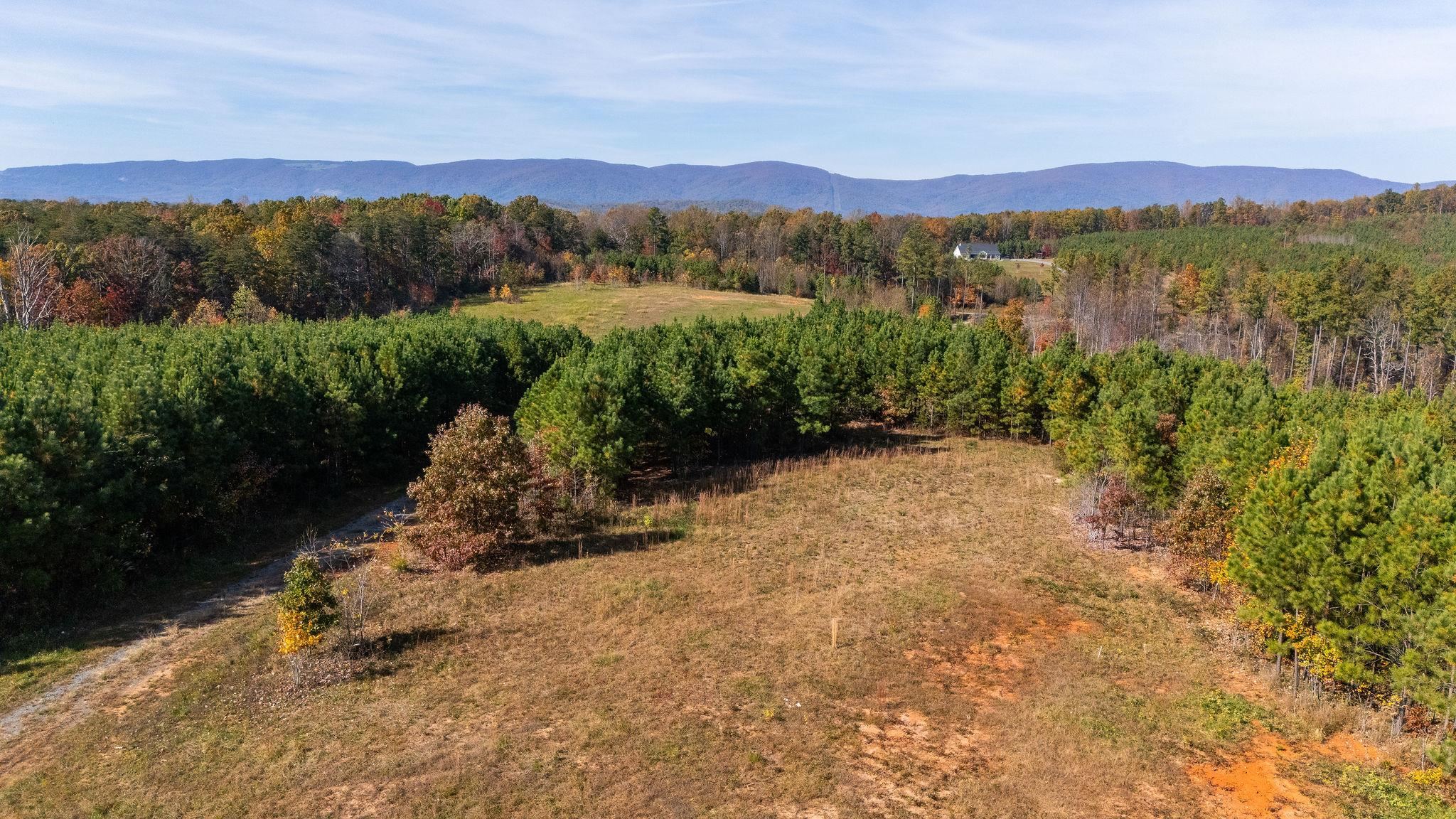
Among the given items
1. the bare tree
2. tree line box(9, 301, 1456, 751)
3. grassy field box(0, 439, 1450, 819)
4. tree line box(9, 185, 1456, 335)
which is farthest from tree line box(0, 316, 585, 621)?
tree line box(9, 185, 1456, 335)

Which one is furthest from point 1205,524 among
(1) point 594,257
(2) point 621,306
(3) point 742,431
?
(1) point 594,257

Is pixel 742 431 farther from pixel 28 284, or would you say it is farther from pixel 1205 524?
pixel 28 284

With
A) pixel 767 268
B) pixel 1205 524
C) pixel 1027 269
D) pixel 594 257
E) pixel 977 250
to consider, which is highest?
pixel 977 250

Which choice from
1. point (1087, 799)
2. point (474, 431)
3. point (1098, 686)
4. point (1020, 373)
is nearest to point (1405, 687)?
point (1098, 686)

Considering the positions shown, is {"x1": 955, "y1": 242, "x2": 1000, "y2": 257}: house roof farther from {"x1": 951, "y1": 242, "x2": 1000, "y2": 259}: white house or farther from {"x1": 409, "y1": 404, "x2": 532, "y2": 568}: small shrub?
{"x1": 409, "y1": 404, "x2": 532, "y2": 568}: small shrub

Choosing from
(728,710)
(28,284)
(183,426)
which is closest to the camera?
(728,710)

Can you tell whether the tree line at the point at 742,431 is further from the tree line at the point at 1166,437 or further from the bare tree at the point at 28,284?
the bare tree at the point at 28,284
